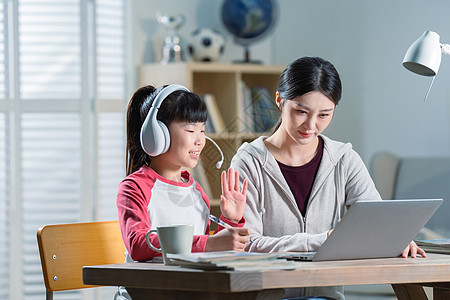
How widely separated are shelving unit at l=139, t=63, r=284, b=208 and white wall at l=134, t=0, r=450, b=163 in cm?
21

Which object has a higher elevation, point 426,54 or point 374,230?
point 426,54

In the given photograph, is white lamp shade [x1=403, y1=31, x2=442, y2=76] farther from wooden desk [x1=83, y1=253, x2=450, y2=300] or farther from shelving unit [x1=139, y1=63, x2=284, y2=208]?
shelving unit [x1=139, y1=63, x2=284, y2=208]

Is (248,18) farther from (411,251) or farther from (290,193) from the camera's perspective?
(411,251)

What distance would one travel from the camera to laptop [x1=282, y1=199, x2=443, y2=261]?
1329 mm

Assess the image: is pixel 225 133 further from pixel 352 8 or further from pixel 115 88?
pixel 352 8

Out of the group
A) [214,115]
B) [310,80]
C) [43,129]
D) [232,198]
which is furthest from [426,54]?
[43,129]

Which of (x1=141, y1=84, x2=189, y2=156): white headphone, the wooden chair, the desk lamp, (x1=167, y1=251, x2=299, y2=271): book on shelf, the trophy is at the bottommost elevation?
the wooden chair

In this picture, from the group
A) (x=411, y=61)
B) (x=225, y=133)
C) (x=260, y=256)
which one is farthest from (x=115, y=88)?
(x=260, y=256)

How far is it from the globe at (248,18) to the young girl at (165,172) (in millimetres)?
2039

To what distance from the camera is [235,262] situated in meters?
1.18

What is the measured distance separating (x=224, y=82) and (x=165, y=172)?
2017 millimetres

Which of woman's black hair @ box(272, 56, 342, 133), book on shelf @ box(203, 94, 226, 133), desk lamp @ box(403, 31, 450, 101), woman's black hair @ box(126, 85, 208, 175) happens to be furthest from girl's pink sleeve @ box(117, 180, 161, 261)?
book on shelf @ box(203, 94, 226, 133)

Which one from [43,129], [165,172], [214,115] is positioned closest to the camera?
[165,172]

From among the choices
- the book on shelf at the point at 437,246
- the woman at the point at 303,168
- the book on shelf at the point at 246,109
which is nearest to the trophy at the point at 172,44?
the book on shelf at the point at 246,109
